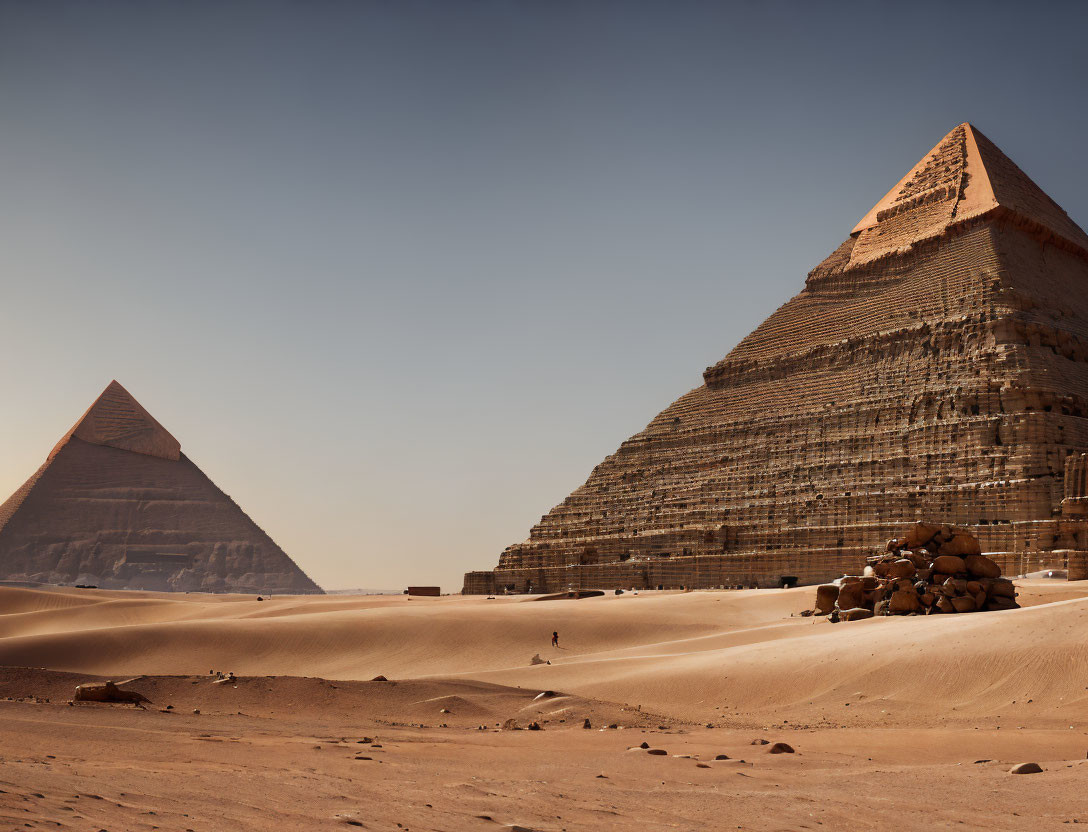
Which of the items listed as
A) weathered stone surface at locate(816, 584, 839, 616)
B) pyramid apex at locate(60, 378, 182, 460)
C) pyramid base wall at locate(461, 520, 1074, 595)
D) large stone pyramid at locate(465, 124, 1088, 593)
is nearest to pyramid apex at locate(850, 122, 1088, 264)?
large stone pyramid at locate(465, 124, 1088, 593)

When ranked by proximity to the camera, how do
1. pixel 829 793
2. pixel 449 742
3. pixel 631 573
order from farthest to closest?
pixel 631 573 → pixel 449 742 → pixel 829 793

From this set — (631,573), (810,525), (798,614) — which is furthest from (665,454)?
(798,614)

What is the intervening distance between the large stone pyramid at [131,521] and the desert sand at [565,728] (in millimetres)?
86807

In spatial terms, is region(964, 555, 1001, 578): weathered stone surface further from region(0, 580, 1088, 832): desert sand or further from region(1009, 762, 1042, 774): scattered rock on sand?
region(1009, 762, 1042, 774): scattered rock on sand

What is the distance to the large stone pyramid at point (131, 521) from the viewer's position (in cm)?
10000

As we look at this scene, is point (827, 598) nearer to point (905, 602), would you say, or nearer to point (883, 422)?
point (905, 602)

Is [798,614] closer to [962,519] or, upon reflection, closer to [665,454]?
[962,519]

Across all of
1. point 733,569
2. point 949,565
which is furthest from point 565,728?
point 733,569

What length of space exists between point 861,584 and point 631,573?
24.6 meters

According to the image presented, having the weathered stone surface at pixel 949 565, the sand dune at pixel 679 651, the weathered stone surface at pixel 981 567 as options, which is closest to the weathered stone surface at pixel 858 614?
the sand dune at pixel 679 651

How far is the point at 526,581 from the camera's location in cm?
4797

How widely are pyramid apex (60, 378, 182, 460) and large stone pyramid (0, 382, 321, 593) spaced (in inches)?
3.9

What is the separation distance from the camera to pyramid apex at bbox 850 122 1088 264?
4441 cm

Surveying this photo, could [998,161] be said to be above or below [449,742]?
above
